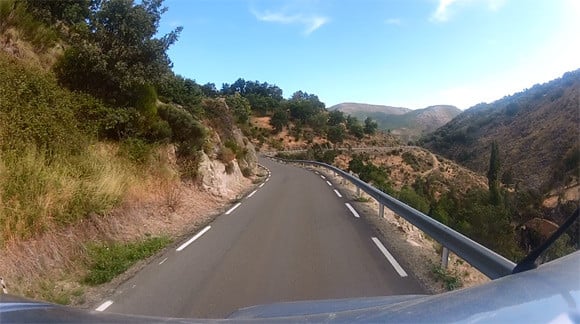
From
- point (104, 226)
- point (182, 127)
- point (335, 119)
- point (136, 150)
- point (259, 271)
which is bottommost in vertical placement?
point (259, 271)

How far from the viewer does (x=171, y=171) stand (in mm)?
13984

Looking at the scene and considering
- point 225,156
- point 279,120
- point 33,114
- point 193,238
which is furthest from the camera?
point 279,120

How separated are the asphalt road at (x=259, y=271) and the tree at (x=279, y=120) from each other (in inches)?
3564

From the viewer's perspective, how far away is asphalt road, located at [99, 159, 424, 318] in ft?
17.9

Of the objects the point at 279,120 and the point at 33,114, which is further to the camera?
the point at 279,120

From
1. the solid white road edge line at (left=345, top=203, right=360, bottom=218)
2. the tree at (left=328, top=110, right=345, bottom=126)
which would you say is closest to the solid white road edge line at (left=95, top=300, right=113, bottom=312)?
the solid white road edge line at (left=345, top=203, right=360, bottom=218)

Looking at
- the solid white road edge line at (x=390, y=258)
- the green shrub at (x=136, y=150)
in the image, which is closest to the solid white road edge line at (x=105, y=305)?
the solid white road edge line at (x=390, y=258)

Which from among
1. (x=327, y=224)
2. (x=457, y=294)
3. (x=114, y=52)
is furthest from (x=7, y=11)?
(x=457, y=294)

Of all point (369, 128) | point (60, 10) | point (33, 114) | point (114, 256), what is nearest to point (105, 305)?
point (114, 256)

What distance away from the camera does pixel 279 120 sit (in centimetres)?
10250

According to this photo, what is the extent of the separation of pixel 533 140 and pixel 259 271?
2258 inches

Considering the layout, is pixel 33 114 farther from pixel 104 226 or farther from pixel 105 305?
pixel 105 305

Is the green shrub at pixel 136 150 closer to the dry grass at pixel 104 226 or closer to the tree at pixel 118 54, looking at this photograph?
the dry grass at pixel 104 226

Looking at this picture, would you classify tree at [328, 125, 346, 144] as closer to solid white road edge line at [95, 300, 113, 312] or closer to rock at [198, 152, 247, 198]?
rock at [198, 152, 247, 198]
